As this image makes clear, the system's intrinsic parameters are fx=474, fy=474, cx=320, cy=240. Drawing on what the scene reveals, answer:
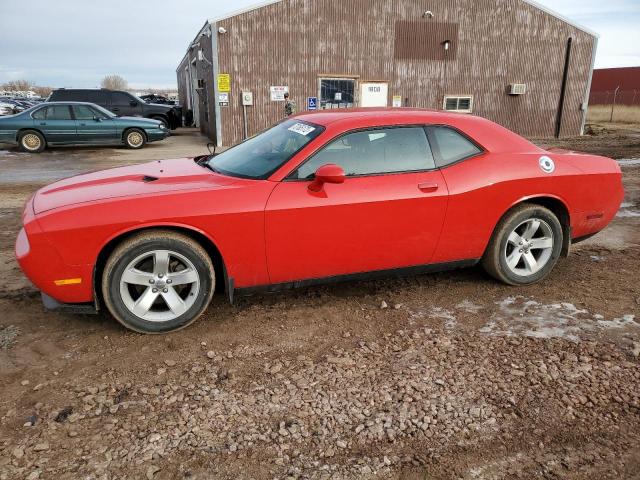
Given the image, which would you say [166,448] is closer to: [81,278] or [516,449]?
[81,278]

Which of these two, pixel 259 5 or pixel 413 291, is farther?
Answer: pixel 259 5

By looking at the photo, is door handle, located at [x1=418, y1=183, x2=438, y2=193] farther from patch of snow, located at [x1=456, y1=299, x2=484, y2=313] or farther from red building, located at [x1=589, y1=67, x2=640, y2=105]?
red building, located at [x1=589, y1=67, x2=640, y2=105]

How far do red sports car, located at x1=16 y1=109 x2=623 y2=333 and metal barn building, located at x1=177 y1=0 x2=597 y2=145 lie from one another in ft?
43.5

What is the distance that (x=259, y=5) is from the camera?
15.7 m

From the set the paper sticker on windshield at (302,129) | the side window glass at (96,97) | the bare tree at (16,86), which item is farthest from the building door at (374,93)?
the bare tree at (16,86)

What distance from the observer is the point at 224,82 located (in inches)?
631

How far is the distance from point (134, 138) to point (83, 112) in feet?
5.13

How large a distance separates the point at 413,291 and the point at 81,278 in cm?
253

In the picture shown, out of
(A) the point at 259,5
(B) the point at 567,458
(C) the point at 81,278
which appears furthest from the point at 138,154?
(B) the point at 567,458

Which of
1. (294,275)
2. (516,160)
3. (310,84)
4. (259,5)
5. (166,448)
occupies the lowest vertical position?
(166,448)

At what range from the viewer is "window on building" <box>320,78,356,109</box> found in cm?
1731

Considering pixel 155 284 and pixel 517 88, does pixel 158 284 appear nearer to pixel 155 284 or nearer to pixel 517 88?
pixel 155 284

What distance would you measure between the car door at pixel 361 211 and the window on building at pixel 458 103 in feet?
53.0

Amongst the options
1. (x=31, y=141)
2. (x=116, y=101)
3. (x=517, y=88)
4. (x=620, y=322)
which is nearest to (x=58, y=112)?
(x=31, y=141)
